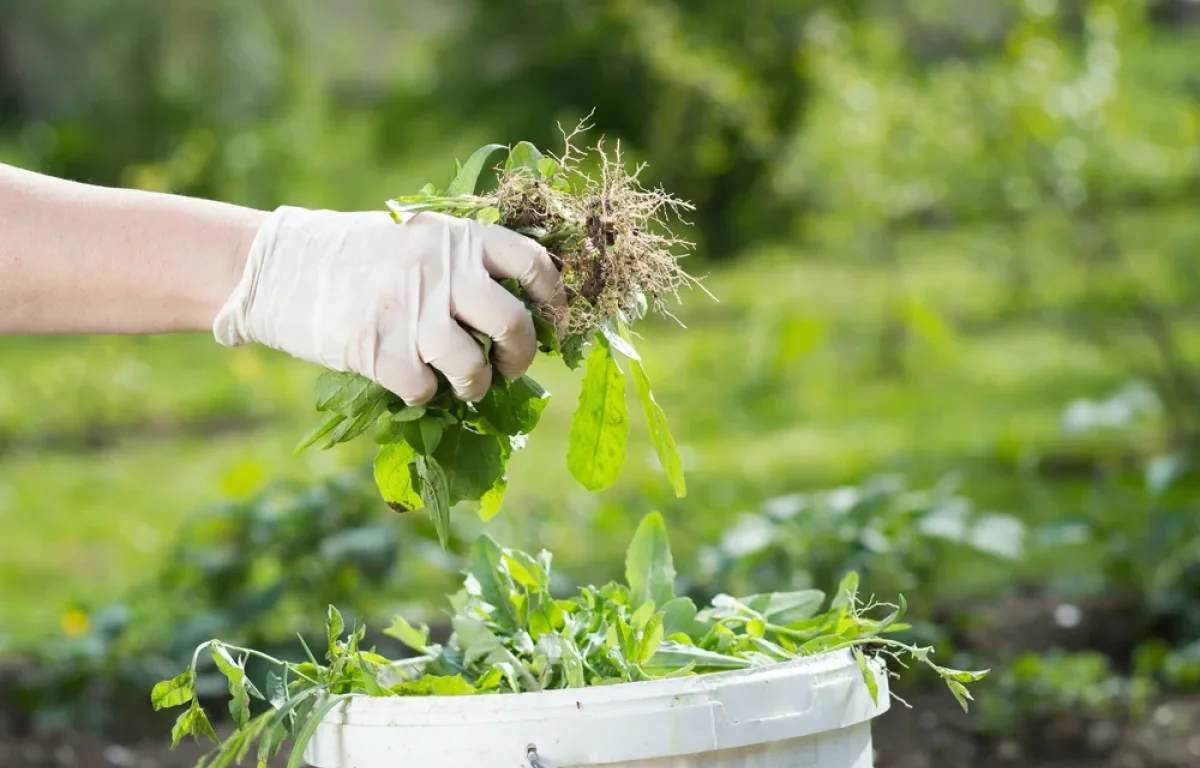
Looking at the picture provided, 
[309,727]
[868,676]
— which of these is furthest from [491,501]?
[868,676]

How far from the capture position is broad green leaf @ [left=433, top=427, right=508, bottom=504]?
1345mm

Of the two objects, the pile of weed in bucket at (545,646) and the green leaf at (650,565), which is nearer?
the pile of weed in bucket at (545,646)

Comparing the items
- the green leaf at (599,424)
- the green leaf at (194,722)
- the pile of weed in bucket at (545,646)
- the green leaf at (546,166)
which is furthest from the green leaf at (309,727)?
the green leaf at (546,166)

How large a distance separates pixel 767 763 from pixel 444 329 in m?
0.52

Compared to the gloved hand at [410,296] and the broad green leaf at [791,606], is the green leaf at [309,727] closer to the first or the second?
the gloved hand at [410,296]

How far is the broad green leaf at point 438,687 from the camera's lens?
4.21 ft

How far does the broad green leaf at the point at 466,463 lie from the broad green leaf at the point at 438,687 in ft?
0.61

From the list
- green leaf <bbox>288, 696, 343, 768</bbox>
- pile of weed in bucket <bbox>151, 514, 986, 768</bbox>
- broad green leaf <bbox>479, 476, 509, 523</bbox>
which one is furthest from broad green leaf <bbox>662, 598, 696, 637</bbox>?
green leaf <bbox>288, 696, 343, 768</bbox>

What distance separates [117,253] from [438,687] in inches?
24.1

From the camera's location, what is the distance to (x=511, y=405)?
1.38 meters

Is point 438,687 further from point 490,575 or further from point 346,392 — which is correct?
point 346,392

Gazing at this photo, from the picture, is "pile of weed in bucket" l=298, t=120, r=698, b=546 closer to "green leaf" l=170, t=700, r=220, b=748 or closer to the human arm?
the human arm

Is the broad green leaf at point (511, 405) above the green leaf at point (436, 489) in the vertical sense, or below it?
above

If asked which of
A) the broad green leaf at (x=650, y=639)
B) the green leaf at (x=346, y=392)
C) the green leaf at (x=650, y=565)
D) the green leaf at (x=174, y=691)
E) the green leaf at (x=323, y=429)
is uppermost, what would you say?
the green leaf at (x=346, y=392)
